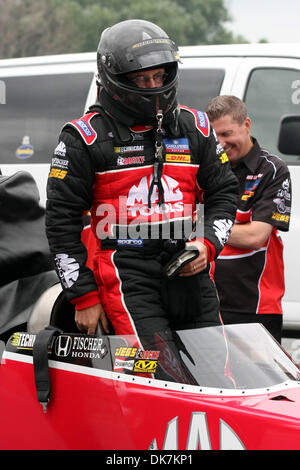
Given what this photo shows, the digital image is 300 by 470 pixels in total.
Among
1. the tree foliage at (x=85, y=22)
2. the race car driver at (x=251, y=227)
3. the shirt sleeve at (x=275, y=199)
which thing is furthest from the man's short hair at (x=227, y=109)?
the tree foliage at (x=85, y=22)

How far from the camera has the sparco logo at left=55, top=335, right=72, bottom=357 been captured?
9.12 ft

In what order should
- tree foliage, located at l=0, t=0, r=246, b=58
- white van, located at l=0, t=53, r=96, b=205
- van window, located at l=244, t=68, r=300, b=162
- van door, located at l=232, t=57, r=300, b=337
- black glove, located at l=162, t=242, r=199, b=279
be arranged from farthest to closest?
tree foliage, located at l=0, t=0, r=246, b=58
white van, located at l=0, t=53, r=96, b=205
van window, located at l=244, t=68, r=300, b=162
van door, located at l=232, t=57, r=300, b=337
black glove, located at l=162, t=242, r=199, b=279

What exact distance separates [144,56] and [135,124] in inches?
10.5

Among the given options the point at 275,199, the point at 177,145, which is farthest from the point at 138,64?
the point at 275,199

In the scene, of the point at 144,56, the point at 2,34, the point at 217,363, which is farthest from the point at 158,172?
the point at 2,34

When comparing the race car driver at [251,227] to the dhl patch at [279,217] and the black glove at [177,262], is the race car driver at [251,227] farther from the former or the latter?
the black glove at [177,262]

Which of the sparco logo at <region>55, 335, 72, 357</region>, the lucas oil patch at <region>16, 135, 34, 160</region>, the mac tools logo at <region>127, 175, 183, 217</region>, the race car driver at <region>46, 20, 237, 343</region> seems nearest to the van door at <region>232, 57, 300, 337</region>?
the lucas oil patch at <region>16, 135, 34, 160</region>

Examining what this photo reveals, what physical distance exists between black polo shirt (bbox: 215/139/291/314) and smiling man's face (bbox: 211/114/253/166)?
1.5 inches

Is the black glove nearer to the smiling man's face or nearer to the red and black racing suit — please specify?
Result: the red and black racing suit

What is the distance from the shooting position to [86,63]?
5.89 meters

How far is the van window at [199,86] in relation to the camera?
17.6 feet

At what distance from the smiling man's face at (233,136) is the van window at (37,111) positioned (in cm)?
184

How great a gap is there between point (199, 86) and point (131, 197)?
2.61 meters

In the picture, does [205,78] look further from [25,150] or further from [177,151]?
[177,151]
